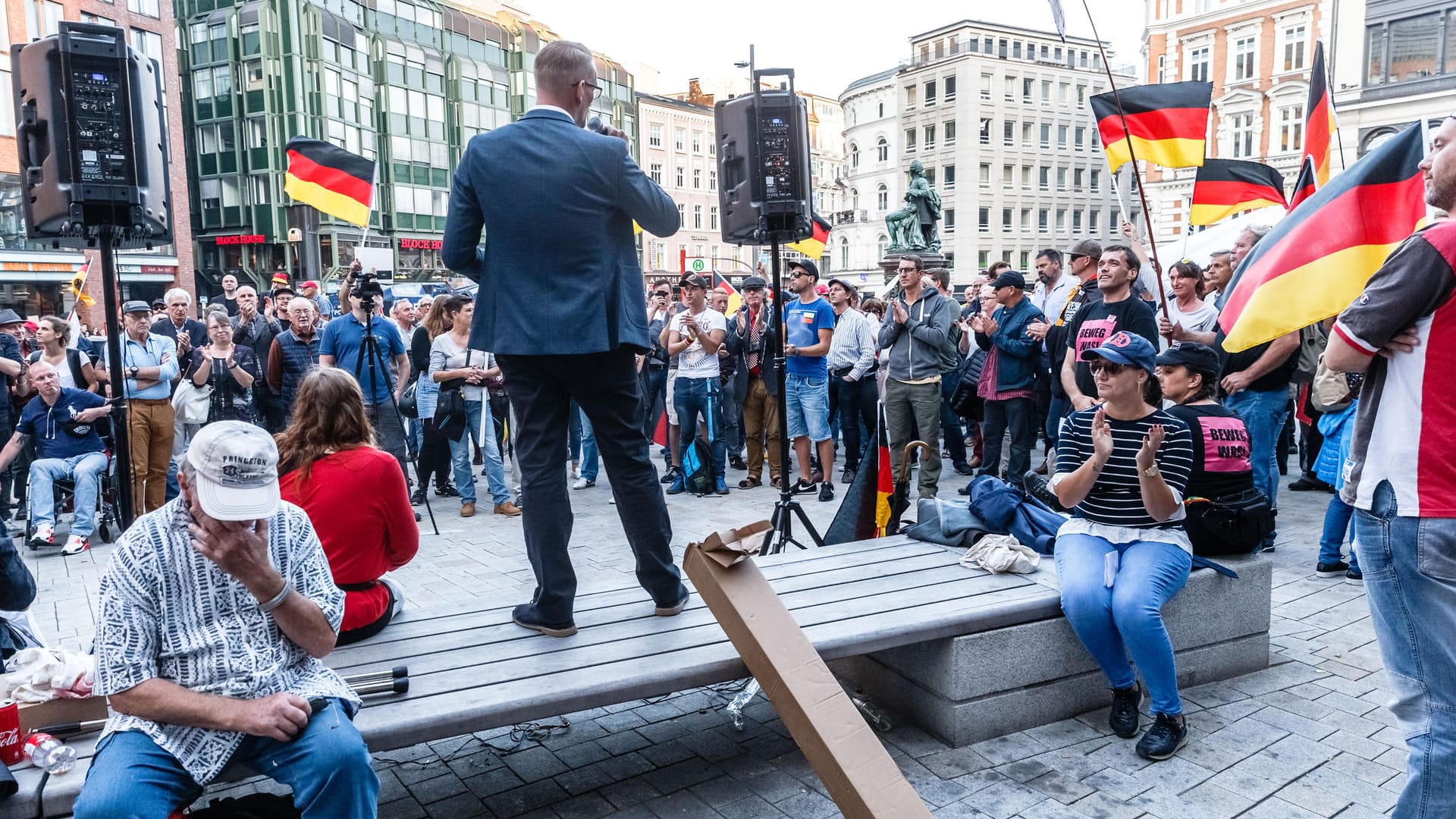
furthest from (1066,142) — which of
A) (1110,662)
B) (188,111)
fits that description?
(1110,662)

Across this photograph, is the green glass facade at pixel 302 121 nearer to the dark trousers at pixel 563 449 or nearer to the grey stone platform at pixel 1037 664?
the dark trousers at pixel 563 449

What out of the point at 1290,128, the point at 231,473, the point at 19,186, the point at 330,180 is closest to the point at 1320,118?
the point at 231,473

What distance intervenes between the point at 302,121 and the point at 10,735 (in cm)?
4663

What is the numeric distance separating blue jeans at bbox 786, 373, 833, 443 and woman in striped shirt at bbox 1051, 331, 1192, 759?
4.72m

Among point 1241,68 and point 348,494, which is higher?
point 1241,68

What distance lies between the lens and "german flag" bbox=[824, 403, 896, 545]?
218 inches

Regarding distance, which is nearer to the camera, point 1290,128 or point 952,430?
point 952,430

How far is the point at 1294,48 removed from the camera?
159 feet

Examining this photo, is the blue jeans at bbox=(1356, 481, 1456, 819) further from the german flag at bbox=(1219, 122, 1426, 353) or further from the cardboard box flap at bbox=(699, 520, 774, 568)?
the cardboard box flap at bbox=(699, 520, 774, 568)

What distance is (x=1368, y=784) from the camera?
135 inches

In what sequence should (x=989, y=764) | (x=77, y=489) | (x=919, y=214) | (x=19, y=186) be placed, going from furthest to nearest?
(x=19, y=186) → (x=919, y=214) → (x=77, y=489) → (x=989, y=764)

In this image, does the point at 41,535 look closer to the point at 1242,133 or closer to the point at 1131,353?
the point at 1131,353

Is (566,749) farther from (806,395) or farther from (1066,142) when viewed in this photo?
(1066,142)

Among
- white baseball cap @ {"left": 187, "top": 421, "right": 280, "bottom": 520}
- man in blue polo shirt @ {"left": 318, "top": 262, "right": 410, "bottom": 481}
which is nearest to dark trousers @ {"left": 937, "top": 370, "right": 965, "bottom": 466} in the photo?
man in blue polo shirt @ {"left": 318, "top": 262, "right": 410, "bottom": 481}
